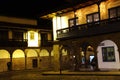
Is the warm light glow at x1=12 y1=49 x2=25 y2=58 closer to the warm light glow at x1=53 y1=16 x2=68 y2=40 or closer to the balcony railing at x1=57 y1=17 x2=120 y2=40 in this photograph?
the warm light glow at x1=53 y1=16 x2=68 y2=40

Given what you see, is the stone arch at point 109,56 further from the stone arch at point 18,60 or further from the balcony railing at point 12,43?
the stone arch at point 18,60

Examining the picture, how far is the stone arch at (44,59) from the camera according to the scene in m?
45.0

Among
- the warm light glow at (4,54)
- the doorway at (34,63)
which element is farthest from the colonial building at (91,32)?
the doorway at (34,63)

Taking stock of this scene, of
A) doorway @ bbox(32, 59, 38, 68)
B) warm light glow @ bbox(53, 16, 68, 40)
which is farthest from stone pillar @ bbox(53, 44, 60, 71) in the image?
doorway @ bbox(32, 59, 38, 68)

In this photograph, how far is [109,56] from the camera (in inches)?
1005

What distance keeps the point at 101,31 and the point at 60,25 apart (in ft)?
25.5

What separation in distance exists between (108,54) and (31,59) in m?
21.0

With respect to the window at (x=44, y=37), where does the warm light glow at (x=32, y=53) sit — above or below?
below

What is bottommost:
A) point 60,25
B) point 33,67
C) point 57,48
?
point 33,67

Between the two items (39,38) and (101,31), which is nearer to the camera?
(101,31)

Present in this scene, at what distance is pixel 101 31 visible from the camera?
23906mm

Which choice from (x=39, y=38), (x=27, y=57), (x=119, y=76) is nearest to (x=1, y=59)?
(x=27, y=57)

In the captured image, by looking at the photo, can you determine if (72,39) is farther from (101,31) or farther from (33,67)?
(33,67)

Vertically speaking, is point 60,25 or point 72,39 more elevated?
point 60,25
